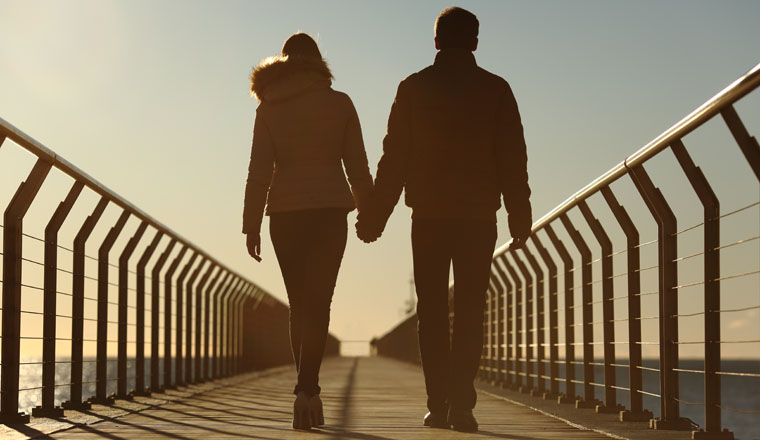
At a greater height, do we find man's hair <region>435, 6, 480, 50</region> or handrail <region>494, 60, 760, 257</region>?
man's hair <region>435, 6, 480, 50</region>

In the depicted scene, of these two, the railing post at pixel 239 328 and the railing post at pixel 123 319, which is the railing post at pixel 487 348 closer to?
the railing post at pixel 239 328

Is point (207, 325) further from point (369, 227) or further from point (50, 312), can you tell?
point (369, 227)

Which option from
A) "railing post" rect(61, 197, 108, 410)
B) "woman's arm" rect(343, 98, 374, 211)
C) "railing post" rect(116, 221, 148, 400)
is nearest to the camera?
"woman's arm" rect(343, 98, 374, 211)

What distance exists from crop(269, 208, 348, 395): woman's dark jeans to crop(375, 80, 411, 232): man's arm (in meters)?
0.36

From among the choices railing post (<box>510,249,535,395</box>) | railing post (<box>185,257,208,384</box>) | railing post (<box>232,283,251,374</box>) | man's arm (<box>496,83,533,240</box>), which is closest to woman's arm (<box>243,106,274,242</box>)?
man's arm (<box>496,83,533,240</box>)

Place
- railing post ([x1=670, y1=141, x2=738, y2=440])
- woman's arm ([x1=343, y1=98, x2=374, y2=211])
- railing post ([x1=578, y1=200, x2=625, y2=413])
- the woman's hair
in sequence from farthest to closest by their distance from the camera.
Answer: railing post ([x1=578, y1=200, x2=625, y2=413]), the woman's hair, woman's arm ([x1=343, y1=98, x2=374, y2=211]), railing post ([x1=670, y1=141, x2=738, y2=440])

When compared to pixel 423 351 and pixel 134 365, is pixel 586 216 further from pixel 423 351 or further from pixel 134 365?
pixel 134 365

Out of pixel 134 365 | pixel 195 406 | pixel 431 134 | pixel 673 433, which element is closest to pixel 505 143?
pixel 431 134

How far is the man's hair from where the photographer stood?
5.18m

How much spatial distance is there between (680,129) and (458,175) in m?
0.93

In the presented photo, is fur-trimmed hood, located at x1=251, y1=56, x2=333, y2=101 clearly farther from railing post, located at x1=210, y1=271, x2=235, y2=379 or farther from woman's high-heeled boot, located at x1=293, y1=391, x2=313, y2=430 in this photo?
railing post, located at x1=210, y1=271, x2=235, y2=379

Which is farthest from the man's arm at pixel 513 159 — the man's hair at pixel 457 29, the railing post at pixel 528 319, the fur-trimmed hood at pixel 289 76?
the railing post at pixel 528 319

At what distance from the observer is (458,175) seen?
5031 millimetres

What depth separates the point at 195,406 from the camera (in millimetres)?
7457
